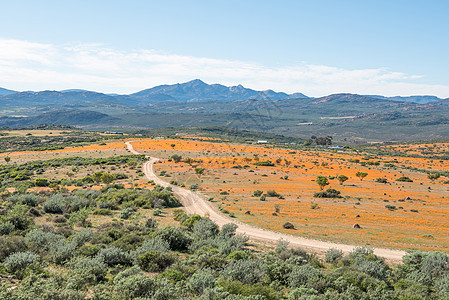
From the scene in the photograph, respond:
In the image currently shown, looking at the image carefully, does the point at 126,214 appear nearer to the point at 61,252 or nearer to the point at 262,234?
the point at 61,252

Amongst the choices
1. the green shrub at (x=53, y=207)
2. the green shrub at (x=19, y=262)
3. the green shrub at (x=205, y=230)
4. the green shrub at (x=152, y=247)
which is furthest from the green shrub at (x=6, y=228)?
the green shrub at (x=205, y=230)

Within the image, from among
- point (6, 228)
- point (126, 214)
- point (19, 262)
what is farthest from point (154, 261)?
point (126, 214)

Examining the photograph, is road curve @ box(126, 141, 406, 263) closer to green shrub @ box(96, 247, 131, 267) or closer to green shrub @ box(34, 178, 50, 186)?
green shrub @ box(96, 247, 131, 267)

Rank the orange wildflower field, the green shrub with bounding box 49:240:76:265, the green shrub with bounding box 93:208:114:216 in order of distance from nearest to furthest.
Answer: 1. the green shrub with bounding box 49:240:76:265
2. the orange wildflower field
3. the green shrub with bounding box 93:208:114:216

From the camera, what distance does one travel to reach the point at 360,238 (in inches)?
896

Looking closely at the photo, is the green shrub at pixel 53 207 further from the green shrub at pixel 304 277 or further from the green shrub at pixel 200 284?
the green shrub at pixel 304 277

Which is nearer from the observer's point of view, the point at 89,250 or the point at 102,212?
the point at 89,250

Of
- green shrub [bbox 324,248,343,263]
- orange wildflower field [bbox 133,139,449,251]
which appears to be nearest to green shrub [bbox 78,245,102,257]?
green shrub [bbox 324,248,343,263]

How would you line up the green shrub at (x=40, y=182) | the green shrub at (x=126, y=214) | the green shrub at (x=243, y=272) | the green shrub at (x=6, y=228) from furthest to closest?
the green shrub at (x=40, y=182) → the green shrub at (x=126, y=214) → the green shrub at (x=6, y=228) → the green shrub at (x=243, y=272)

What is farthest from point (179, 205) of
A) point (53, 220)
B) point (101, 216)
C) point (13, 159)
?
point (13, 159)

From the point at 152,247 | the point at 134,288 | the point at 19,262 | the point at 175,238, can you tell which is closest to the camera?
the point at 134,288

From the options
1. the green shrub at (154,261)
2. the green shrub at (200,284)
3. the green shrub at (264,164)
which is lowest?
the green shrub at (264,164)

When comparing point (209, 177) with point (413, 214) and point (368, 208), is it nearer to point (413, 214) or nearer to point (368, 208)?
point (368, 208)

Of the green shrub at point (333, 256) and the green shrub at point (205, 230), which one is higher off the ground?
the green shrub at point (205, 230)
